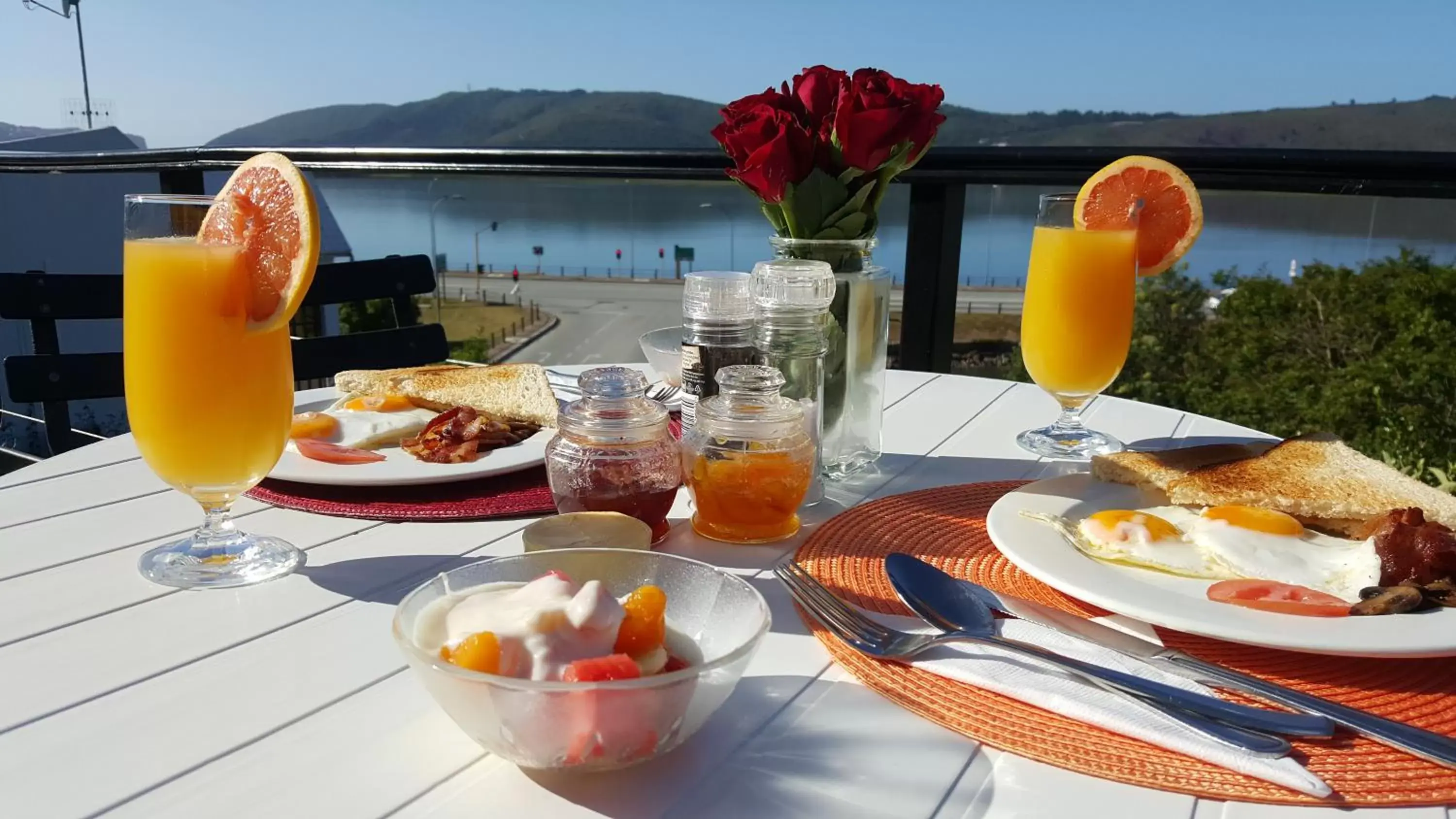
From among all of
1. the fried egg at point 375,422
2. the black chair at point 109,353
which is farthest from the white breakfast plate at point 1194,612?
the black chair at point 109,353

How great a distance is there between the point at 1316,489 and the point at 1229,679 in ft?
1.30

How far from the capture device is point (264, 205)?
874mm

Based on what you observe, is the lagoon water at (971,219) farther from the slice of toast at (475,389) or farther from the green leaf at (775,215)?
the slice of toast at (475,389)

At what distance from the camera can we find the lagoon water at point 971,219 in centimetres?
194

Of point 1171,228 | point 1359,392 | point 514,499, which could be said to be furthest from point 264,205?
point 1359,392

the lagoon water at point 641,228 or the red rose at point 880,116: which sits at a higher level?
the red rose at point 880,116

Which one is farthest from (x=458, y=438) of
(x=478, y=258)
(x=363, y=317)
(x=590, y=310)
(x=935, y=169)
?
(x=590, y=310)

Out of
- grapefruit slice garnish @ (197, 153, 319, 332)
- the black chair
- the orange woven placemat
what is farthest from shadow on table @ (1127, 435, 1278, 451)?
the black chair

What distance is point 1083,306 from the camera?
1370 millimetres

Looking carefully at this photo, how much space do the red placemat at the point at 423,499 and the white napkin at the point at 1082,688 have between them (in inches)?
16.1

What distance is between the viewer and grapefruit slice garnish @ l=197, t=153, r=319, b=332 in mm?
860

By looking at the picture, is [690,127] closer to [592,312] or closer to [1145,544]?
[592,312]

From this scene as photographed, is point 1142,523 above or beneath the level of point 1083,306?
beneath

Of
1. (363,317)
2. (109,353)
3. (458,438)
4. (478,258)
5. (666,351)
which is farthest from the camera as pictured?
(478,258)
